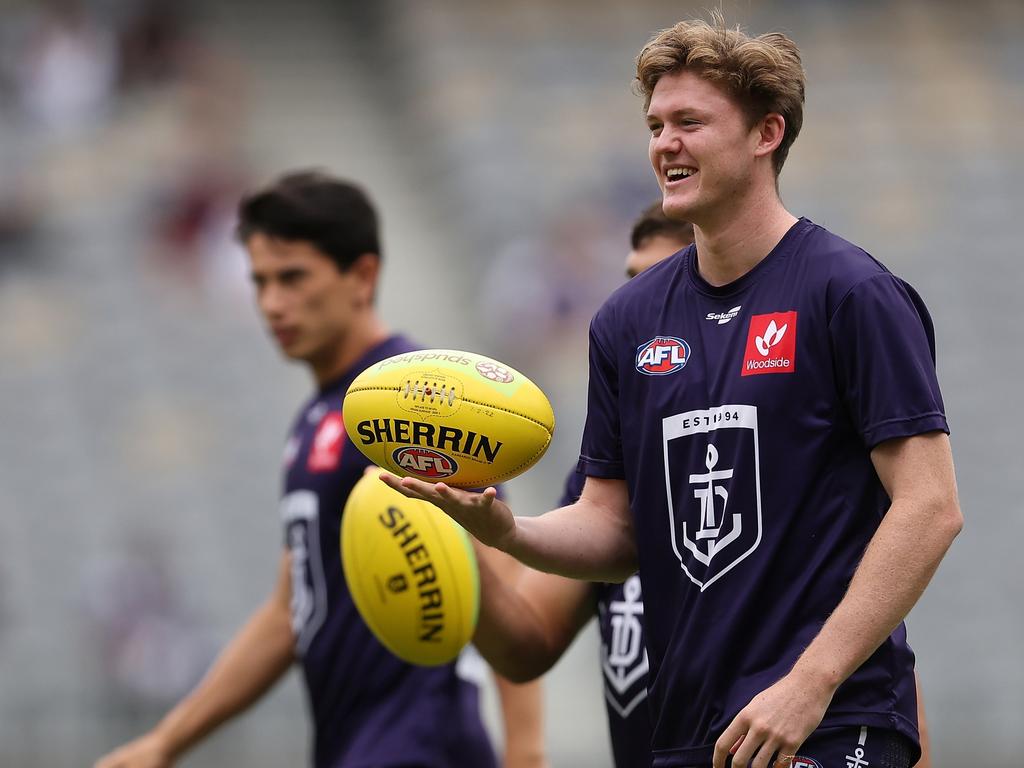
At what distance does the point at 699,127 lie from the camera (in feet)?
10.2

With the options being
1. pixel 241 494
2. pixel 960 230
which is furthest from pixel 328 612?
pixel 960 230

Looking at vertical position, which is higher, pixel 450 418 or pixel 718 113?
pixel 718 113

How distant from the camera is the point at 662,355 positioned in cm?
321

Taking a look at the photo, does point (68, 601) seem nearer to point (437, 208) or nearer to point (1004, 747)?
point (437, 208)

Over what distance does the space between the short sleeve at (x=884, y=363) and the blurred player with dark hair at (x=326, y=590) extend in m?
1.97

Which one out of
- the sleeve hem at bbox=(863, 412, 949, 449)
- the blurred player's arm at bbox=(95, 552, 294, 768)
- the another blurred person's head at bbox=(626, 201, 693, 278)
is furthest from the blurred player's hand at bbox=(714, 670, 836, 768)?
the blurred player's arm at bbox=(95, 552, 294, 768)

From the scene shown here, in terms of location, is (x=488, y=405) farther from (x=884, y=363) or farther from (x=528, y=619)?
(x=528, y=619)

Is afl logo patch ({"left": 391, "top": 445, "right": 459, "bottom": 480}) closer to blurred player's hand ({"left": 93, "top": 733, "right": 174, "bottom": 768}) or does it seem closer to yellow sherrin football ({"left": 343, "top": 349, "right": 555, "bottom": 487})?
yellow sherrin football ({"left": 343, "top": 349, "right": 555, "bottom": 487})

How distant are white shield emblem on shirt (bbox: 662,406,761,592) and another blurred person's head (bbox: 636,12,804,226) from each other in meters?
0.41

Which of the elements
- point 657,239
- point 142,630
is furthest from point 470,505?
point 142,630

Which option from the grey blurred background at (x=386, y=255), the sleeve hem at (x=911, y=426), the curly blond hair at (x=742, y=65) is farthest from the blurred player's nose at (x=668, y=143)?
the grey blurred background at (x=386, y=255)

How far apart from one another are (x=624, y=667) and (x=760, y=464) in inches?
43.1

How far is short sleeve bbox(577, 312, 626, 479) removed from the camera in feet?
11.0

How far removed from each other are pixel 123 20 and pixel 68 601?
17.5ft
